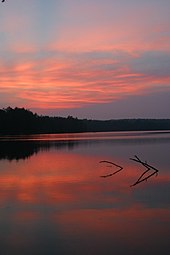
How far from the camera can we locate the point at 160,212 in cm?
887

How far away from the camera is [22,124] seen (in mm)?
72375

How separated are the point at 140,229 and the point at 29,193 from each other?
5.08m

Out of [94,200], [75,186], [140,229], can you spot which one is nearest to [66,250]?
[140,229]

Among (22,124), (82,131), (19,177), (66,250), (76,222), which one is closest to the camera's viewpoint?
(66,250)

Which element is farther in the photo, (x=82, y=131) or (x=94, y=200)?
(x=82, y=131)

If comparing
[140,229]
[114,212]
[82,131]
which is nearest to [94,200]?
[114,212]

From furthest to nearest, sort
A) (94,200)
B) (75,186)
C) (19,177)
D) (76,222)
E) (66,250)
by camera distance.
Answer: (19,177) → (75,186) → (94,200) → (76,222) → (66,250)

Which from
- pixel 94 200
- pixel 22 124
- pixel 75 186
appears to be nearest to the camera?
pixel 94 200

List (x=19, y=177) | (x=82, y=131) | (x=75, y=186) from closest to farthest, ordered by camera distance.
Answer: (x=75, y=186) → (x=19, y=177) → (x=82, y=131)

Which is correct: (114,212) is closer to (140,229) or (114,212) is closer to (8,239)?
(140,229)

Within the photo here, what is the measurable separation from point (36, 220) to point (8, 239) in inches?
54.3

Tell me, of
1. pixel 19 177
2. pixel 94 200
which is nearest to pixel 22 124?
pixel 19 177

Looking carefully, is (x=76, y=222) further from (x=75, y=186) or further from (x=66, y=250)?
(x=75, y=186)

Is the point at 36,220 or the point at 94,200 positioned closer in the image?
the point at 36,220
